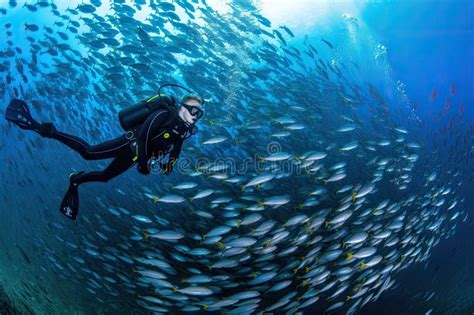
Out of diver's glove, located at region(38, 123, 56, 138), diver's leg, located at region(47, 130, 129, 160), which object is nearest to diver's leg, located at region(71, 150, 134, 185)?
diver's leg, located at region(47, 130, 129, 160)

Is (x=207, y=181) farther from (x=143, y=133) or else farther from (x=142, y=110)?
(x=143, y=133)

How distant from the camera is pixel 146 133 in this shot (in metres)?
3.62

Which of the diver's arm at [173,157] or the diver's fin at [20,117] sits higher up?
the diver's fin at [20,117]

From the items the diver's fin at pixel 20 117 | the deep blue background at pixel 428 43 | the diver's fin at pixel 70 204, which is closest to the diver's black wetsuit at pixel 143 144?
the diver's fin at pixel 70 204

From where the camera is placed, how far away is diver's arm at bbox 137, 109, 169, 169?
11.9 feet

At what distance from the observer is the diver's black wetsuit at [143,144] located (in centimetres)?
366

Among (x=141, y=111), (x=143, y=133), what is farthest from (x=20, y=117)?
(x=143, y=133)

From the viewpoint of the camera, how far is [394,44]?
27344 millimetres

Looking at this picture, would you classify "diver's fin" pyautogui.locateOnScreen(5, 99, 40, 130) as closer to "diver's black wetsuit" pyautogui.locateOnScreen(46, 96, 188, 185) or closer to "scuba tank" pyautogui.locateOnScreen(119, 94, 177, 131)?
"diver's black wetsuit" pyautogui.locateOnScreen(46, 96, 188, 185)

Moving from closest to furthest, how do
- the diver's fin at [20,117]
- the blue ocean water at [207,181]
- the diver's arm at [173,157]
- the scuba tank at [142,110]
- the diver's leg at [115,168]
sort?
the scuba tank at [142,110] → the diver's arm at [173,157] → the diver's fin at [20,117] → the diver's leg at [115,168] → the blue ocean water at [207,181]

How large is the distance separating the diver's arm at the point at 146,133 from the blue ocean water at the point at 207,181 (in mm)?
2616

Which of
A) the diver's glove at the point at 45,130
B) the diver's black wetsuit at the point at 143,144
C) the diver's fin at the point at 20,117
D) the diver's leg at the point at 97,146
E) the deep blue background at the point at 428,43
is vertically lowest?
the diver's black wetsuit at the point at 143,144

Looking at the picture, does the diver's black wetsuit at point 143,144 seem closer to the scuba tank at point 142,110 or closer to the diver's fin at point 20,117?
the scuba tank at point 142,110

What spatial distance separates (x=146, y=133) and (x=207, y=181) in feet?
26.5
